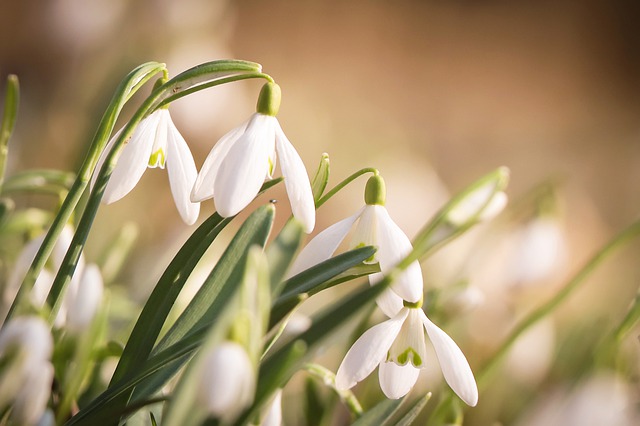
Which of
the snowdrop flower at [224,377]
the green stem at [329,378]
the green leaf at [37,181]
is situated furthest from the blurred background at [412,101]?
the snowdrop flower at [224,377]

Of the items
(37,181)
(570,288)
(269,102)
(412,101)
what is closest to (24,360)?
(269,102)

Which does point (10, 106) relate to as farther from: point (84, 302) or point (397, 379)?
point (397, 379)

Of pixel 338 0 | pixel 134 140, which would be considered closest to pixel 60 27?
pixel 338 0

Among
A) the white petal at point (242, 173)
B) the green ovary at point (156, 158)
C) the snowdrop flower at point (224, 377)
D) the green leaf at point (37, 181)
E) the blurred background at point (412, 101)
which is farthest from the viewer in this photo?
the blurred background at point (412, 101)

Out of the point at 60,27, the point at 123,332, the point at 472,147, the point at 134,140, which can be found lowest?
the point at 472,147

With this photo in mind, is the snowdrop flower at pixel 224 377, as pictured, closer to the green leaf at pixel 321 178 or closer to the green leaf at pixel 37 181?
the green leaf at pixel 321 178

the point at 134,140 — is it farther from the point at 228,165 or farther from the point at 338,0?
the point at 338,0

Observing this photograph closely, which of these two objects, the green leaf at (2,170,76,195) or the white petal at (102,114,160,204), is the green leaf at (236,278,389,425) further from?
the green leaf at (2,170,76,195)
